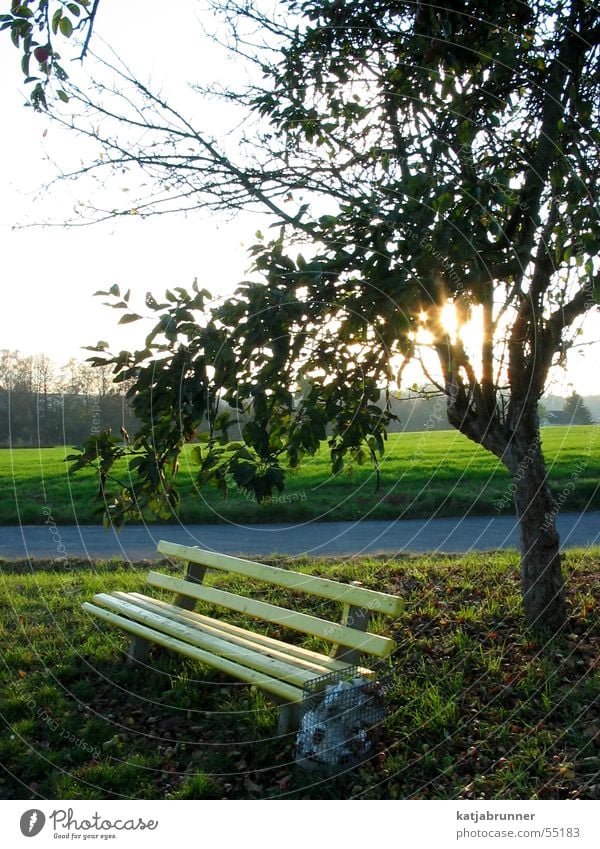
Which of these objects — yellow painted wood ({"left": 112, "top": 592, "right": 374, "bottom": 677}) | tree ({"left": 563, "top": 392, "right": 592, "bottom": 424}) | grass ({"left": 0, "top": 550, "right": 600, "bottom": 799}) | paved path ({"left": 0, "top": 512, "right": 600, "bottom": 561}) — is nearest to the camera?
grass ({"left": 0, "top": 550, "right": 600, "bottom": 799})

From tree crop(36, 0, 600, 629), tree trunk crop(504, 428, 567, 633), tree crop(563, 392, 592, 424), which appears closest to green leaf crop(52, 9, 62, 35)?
tree crop(36, 0, 600, 629)

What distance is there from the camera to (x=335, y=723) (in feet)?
12.3

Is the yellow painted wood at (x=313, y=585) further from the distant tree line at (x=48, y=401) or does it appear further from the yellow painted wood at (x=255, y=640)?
the distant tree line at (x=48, y=401)

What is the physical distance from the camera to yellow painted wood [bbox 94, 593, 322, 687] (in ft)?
12.8

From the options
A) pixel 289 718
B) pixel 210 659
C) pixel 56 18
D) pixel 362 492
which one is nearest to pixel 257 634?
pixel 210 659

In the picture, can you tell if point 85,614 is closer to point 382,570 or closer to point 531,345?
point 382,570

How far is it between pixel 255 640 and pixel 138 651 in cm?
99

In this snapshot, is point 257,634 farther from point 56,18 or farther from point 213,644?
point 56,18

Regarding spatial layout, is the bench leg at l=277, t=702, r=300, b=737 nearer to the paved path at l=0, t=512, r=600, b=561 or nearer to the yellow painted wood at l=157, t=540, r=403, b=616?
the yellow painted wood at l=157, t=540, r=403, b=616

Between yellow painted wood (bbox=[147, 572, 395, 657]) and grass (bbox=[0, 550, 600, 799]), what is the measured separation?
0.43m

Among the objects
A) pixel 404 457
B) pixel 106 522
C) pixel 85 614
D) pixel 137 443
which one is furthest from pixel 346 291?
pixel 404 457

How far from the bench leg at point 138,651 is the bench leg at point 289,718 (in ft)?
4.89

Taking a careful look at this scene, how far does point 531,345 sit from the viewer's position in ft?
17.2

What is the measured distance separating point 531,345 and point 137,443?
271 centimetres
